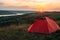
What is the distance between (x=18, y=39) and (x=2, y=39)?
50.9 inches

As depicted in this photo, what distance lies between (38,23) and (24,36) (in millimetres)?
2450

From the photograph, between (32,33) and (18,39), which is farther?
(32,33)

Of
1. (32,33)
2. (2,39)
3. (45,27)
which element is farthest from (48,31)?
(2,39)

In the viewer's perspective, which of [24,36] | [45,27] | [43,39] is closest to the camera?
[43,39]

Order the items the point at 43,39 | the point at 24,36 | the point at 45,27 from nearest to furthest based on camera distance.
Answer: the point at 43,39 < the point at 24,36 < the point at 45,27

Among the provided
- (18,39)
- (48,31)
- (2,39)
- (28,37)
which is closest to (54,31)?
(48,31)

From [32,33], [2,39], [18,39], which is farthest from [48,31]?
[2,39]

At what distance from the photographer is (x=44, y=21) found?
16.4m

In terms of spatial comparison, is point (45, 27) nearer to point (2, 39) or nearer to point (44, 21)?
point (44, 21)

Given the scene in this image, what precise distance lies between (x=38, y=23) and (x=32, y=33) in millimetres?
1215

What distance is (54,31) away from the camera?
1620cm

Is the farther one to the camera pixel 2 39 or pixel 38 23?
pixel 38 23

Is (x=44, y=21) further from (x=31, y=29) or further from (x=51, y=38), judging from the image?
(x=51, y=38)

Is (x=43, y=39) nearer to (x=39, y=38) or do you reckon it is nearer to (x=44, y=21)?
(x=39, y=38)
